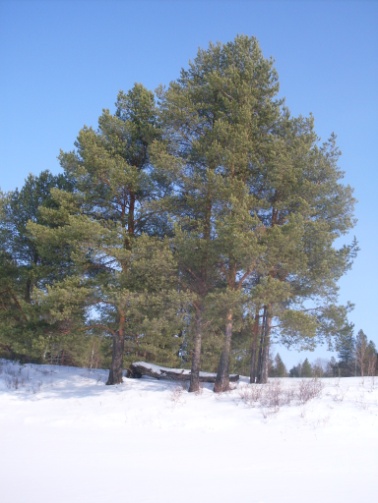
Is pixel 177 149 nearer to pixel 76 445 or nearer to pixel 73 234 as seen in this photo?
pixel 73 234

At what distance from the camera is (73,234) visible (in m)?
14.4

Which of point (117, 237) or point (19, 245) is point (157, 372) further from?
point (19, 245)

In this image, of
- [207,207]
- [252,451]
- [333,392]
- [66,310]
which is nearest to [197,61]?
[207,207]

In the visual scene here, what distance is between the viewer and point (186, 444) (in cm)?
912

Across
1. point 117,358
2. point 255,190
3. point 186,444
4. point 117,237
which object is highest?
point 255,190

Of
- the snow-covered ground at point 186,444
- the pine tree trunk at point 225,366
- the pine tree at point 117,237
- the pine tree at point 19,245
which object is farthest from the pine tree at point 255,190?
the pine tree at point 19,245

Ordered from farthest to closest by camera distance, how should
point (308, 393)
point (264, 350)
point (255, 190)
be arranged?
point (264, 350), point (255, 190), point (308, 393)

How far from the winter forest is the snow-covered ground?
77.9 inches

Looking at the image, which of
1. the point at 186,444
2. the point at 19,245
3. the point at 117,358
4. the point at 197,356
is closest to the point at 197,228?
the point at 197,356

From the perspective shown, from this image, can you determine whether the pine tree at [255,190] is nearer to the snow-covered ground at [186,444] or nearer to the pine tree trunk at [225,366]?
the pine tree trunk at [225,366]

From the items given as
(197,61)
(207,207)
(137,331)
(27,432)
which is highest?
(197,61)

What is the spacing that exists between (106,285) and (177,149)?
18.9 feet

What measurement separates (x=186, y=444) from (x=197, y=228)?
712cm

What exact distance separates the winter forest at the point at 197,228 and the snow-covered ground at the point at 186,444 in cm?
198
